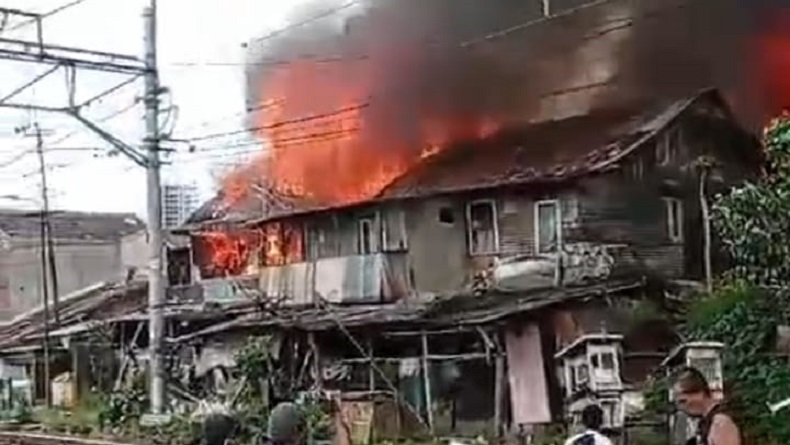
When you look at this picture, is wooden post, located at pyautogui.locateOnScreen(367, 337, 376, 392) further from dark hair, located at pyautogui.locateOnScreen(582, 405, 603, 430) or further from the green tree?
dark hair, located at pyautogui.locateOnScreen(582, 405, 603, 430)

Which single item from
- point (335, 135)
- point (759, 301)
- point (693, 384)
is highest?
point (335, 135)

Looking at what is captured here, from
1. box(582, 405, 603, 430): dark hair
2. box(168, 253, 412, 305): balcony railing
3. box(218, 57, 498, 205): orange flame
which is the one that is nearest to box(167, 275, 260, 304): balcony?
box(168, 253, 412, 305): balcony railing

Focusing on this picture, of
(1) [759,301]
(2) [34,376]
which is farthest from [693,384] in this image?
(2) [34,376]

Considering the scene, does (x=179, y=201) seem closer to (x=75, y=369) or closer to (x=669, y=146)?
(x=75, y=369)

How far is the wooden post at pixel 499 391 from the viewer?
76.8 ft

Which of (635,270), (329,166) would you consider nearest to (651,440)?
(635,270)

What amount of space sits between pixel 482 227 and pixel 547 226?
1797mm

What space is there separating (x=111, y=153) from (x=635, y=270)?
10579mm

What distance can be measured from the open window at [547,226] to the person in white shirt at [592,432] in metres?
19.8

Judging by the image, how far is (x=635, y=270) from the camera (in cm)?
2658

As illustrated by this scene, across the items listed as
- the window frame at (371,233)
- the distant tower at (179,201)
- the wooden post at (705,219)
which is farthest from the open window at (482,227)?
the distant tower at (179,201)

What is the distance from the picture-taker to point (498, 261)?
27984mm

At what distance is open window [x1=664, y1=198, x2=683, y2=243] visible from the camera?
1107 inches

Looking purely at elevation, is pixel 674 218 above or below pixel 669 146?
below
